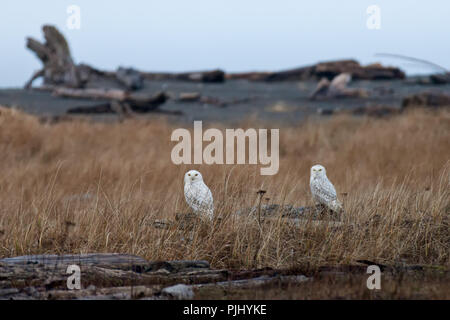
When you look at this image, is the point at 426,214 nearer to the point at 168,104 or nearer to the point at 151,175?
the point at 151,175

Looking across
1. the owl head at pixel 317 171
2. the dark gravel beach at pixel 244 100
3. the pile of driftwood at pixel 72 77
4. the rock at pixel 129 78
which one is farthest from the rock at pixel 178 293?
the rock at pixel 129 78

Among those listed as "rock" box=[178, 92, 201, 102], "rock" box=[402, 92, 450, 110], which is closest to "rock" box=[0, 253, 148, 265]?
"rock" box=[402, 92, 450, 110]

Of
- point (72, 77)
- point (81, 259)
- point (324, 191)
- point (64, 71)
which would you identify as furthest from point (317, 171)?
point (64, 71)

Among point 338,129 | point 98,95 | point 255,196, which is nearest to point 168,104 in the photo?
point 98,95

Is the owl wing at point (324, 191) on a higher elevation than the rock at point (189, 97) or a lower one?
lower

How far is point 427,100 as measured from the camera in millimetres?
17172

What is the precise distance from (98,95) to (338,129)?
1014 cm

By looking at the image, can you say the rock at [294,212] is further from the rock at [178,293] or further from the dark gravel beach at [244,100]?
the dark gravel beach at [244,100]

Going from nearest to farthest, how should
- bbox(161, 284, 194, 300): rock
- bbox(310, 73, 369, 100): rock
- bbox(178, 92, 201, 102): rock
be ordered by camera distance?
bbox(161, 284, 194, 300): rock → bbox(178, 92, 201, 102): rock → bbox(310, 73, 369, 100): rock

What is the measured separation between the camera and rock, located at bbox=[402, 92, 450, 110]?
55.7 feet

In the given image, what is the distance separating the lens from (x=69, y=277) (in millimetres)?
3754

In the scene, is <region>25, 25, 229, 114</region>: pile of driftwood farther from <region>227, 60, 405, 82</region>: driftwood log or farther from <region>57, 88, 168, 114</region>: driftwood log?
<region>227, 60, 405, 82</region>: driftwood log

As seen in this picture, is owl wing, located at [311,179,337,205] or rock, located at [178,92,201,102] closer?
owl wing, located at [311,179,337,205]

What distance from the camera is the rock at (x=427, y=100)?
16984mm
